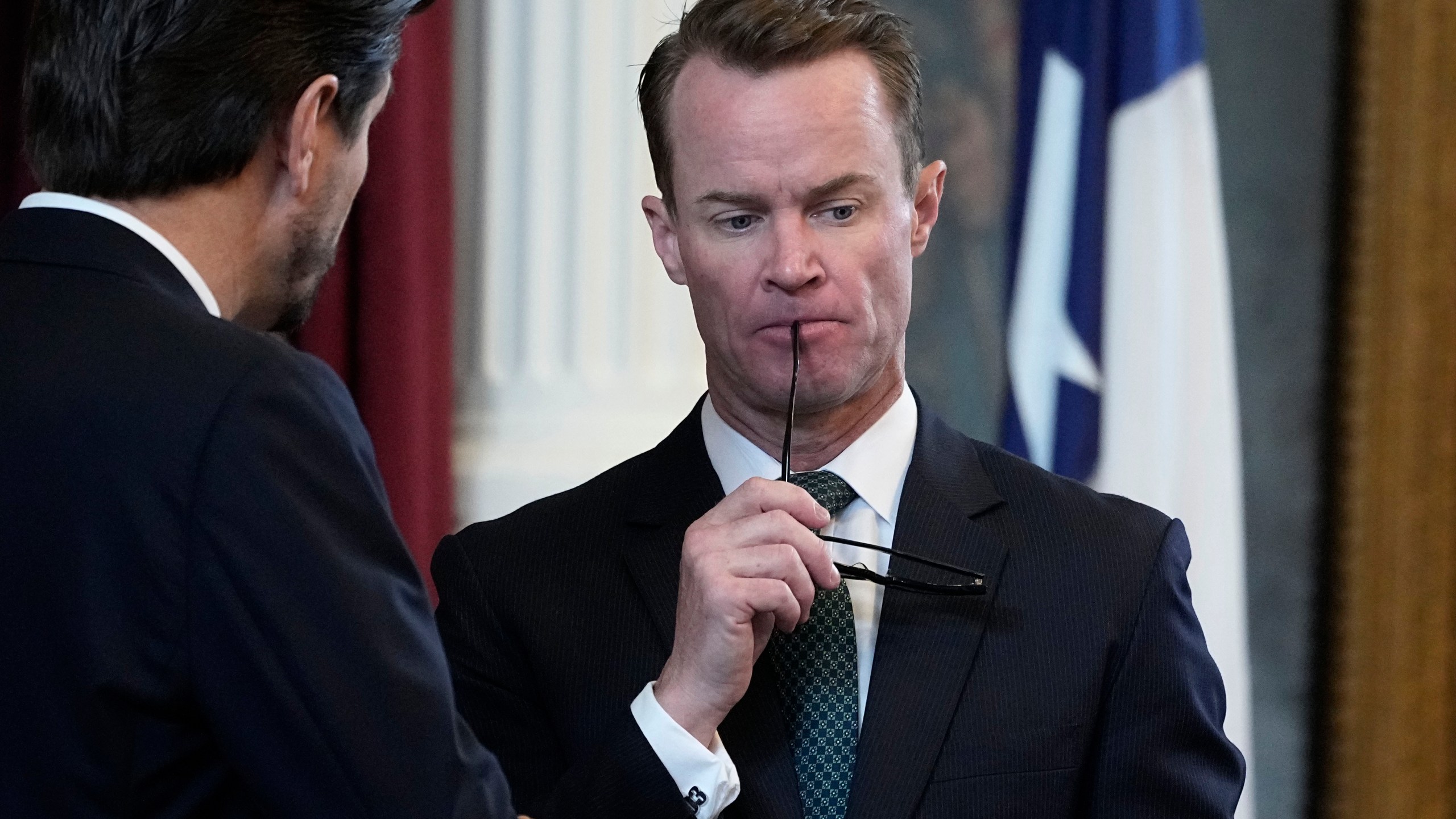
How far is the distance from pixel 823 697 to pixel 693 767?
0.53 feet

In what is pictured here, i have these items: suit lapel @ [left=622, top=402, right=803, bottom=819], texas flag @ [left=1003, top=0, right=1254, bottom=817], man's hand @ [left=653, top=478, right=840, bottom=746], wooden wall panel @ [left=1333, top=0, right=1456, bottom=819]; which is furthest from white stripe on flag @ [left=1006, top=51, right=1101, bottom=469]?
man's hand @ [left=653, top=478, right=840, bottom=746]

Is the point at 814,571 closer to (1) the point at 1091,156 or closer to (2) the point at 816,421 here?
(2) the point at 816,421

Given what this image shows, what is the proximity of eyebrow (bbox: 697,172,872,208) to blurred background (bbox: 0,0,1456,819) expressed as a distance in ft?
2.79

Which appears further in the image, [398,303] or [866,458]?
[398,303]

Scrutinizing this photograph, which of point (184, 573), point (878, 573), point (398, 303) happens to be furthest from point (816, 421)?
point (398, 303)

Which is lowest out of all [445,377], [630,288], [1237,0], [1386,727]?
[1386,727]

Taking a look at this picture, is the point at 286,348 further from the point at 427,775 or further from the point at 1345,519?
the point at 1345,519

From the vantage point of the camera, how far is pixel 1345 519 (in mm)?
3137

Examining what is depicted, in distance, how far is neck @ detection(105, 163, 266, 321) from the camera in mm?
1089

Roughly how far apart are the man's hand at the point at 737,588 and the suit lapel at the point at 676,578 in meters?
0.07

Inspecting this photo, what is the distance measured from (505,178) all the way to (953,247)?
1.08 metres

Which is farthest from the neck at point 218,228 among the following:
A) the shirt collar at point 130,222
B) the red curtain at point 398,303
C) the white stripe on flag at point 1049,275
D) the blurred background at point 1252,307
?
the white stripe on flag at point 1049,275

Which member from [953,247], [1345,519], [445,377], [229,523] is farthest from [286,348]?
[1345,519]

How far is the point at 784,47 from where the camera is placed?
1558mm
